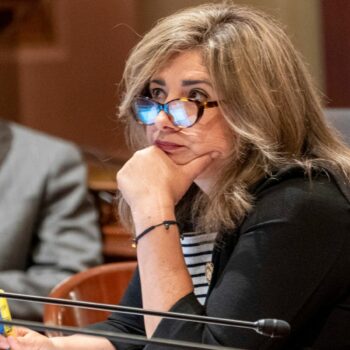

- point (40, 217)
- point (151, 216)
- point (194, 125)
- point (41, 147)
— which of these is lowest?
point (40, 217)

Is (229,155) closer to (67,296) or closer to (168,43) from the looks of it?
(168,43)

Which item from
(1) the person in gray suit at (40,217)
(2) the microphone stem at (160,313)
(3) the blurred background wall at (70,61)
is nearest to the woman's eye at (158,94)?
(2) the microphone stem at (160,313)

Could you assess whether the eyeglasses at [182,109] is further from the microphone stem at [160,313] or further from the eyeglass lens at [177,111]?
the microphone stem at [160,313]

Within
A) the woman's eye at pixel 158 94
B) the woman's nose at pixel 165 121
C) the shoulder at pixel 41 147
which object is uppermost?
the woman's eye at pixel 158 94

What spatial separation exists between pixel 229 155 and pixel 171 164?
11 centimetres

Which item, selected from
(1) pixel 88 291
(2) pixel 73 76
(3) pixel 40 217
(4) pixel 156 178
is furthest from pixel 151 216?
(2) pixel 73 76

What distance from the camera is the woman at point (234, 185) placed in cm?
170

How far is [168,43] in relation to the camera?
188 cm

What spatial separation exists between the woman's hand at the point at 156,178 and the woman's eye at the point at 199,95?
0.11 m

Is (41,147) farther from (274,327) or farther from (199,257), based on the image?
(274,327)

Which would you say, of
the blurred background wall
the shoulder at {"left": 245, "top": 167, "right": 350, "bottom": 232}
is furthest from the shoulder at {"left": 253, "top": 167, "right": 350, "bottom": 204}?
the blurred background wall

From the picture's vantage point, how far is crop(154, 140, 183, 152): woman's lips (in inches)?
73.9

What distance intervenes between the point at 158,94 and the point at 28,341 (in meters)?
0.53

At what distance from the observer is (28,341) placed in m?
1.88
